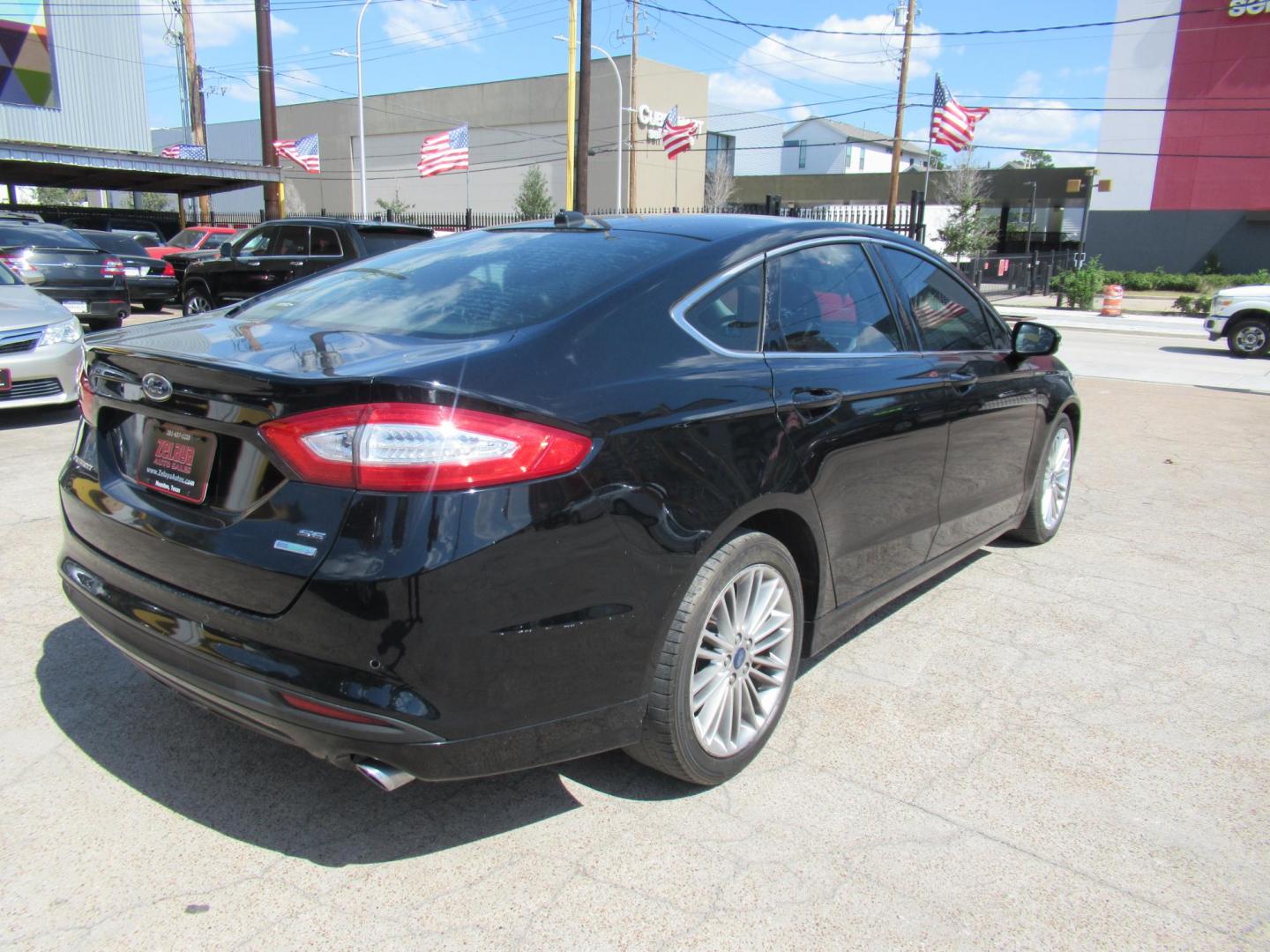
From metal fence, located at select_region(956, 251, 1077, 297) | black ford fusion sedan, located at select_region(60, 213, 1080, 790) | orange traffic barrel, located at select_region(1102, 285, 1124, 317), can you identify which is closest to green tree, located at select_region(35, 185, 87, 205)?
metal fence, located at select_region(956, 251, 1077, 297)

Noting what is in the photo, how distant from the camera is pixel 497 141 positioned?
214 feet

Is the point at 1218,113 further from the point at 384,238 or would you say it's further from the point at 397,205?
the point at 397,205

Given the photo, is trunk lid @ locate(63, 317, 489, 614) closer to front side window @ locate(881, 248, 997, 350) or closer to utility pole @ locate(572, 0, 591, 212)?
front side window @ locate(881, 248, 997, 350)

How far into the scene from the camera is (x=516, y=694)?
88.4 inches

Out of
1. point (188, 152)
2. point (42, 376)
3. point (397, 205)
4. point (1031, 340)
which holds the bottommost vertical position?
point (42, 376)

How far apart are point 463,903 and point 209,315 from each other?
6.72 feet

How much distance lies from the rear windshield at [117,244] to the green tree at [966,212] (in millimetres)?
33943

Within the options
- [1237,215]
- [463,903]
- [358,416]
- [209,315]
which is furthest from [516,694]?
[1237,215]

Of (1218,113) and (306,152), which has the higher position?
(1218,113)

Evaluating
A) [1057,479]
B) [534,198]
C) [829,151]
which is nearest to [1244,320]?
[1057,479]

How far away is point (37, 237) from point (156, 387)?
12.6 m

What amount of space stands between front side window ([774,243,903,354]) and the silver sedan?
19.9 feet

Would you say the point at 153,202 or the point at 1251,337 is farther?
the point at 153,202

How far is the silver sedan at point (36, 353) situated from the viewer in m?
7.23
